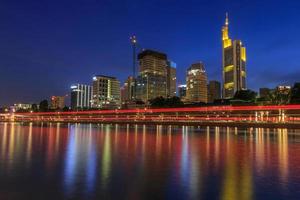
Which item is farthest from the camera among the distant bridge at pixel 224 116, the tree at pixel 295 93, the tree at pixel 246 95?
the tree at pixel 246 95

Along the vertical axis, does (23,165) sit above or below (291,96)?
below

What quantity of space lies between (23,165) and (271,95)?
10987 centimetres

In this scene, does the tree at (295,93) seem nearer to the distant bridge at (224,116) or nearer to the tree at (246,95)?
the distant bridge at (224,116)

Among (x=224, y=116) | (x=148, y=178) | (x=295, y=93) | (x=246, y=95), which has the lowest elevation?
(x=148, y=178)

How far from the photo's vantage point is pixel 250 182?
11234 mm

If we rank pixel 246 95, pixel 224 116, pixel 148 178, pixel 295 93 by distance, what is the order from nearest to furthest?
pixel 148 178, pixel 295 93, pixel 224 116, pixel 246 95

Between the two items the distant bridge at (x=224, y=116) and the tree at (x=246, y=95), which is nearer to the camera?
the distant bridge at (x=224, y=116)

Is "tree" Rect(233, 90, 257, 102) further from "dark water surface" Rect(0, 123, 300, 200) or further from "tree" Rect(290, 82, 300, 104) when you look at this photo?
"dark water surface" Rect(0, 123, 300, 200)

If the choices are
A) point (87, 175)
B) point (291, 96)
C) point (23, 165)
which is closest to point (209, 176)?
point (87, 175)

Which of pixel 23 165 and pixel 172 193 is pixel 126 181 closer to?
pixel 172 193

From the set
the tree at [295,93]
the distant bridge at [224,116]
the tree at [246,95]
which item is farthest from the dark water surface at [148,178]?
the tree at [246,95]

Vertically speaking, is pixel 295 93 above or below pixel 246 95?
below

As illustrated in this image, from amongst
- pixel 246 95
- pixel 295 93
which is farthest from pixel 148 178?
pixel 246 95

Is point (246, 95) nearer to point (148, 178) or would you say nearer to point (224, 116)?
point (224, 116)
